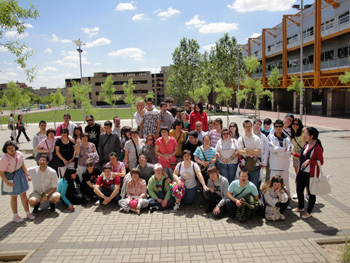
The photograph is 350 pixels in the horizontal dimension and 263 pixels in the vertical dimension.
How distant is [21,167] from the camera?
6281 millimetres

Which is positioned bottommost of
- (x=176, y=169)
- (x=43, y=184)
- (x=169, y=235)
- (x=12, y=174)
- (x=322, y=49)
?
(x=169, y=235)

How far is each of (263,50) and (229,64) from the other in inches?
373

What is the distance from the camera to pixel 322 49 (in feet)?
105

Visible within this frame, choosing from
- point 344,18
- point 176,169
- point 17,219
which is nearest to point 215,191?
point 176,169

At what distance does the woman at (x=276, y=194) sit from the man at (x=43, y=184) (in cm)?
490

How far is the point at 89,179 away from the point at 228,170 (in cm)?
363

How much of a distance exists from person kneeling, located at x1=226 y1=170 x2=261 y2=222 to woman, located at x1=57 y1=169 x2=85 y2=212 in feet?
12.6

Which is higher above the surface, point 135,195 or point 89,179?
point 89,179

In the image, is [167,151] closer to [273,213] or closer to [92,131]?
[92,131]

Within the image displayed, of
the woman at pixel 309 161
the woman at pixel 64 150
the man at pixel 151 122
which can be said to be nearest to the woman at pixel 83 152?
the woman at pixel 64 150

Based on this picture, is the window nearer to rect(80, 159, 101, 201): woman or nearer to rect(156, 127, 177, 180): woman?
rect(156, 127, 177, 180): woman

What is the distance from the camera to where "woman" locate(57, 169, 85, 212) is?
6.93 metres

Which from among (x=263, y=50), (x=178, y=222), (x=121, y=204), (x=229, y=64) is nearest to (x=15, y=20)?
(x=121, y=204)

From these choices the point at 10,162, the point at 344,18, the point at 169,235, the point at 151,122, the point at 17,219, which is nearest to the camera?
the point at 169,235
